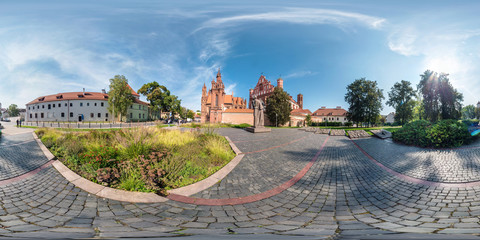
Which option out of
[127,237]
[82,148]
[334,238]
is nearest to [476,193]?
[334,238]

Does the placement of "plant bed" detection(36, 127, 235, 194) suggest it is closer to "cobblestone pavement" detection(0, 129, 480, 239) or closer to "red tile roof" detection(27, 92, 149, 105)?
"cobblestone pavement" detection(0, 129, 480, 239)

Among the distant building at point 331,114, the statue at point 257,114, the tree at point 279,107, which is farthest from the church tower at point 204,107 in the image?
the distant building at point 331,114

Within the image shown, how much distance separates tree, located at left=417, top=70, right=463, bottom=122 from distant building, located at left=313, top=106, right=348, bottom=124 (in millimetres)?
43610

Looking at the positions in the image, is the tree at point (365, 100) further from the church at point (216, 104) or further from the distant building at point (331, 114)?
the distant building at point (331, 114)

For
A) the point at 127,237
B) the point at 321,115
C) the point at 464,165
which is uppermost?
the point at 321,115

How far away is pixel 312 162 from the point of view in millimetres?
5719

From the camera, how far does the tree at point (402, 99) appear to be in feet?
101

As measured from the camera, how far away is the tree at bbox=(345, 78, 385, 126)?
29047 millimetres

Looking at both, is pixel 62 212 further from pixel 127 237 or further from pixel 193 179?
pixel 193 179

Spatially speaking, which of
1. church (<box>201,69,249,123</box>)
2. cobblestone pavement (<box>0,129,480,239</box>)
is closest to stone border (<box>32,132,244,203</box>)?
cobblestone pavement (<box>0,129,480,239</box>)

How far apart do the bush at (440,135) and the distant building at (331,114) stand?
200ft

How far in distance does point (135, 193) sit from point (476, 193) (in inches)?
269

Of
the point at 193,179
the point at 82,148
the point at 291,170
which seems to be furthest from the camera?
the point at 82,148

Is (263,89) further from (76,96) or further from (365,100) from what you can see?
(76,96)
